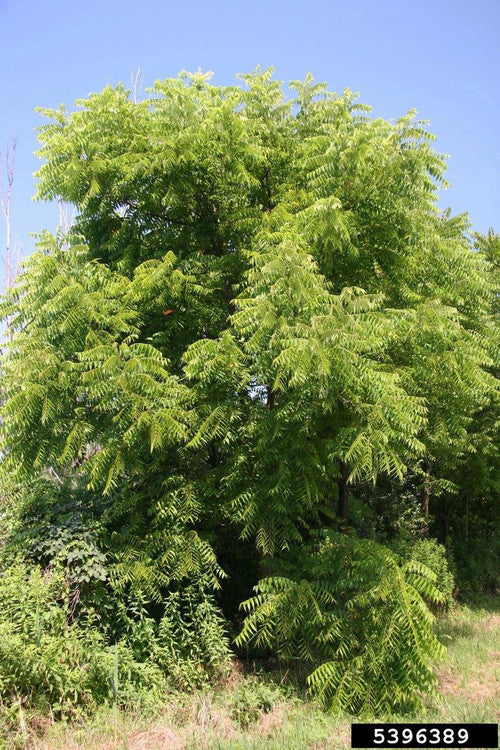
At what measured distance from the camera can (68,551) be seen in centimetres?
697

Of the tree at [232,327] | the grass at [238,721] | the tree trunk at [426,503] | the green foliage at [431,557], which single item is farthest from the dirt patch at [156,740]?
the tree trunk at [426,503]

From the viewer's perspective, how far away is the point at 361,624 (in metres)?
6.48

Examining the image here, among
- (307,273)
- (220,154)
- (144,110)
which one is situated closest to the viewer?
(307,273)

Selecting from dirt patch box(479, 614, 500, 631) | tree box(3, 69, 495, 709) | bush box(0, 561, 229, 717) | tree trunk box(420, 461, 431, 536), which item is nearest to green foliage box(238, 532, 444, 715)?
tree box(3, 69, 495, 709)

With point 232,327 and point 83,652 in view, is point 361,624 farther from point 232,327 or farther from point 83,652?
point 232,327

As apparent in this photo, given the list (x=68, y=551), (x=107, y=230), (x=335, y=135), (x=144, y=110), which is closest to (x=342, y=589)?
(x=68, y=551)

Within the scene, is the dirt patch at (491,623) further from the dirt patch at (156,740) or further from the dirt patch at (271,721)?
the dirt patch at (156,740)

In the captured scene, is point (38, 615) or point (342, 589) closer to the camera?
point (38, 615)

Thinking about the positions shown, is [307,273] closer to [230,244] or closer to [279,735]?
[230,244]

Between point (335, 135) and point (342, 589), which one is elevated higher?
point (335, 135)

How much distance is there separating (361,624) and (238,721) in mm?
1706

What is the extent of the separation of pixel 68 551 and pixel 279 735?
3243 mm

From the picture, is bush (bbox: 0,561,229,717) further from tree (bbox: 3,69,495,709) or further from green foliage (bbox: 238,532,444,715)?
green foliage (bbox: 238,532,444,715)

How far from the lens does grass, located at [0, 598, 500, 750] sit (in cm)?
512
